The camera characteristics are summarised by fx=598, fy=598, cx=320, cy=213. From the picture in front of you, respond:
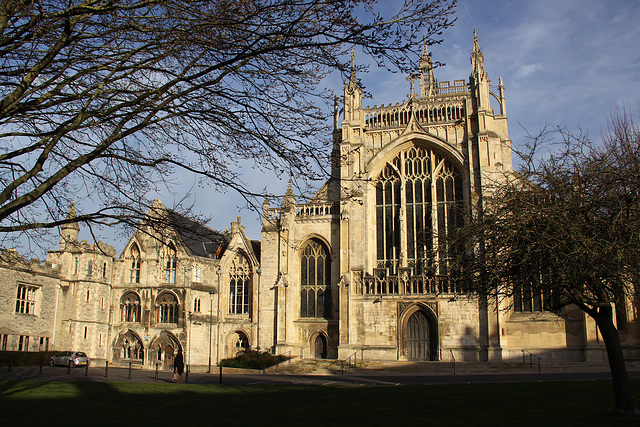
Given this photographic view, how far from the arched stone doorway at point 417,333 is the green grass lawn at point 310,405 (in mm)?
13294

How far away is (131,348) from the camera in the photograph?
133 ft

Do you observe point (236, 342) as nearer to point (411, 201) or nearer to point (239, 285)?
point (239, 285)

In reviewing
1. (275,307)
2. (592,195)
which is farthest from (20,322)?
(592,195)

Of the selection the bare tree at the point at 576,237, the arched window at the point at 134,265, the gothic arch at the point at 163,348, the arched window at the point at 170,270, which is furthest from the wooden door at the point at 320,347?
the bare tree at the point at 576,237

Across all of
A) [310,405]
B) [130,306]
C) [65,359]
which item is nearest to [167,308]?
[130,306]

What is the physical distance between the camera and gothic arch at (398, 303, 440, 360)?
3222 centimetres

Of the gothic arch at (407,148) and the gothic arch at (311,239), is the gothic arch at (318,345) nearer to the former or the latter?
the gothic arch at (311,239)

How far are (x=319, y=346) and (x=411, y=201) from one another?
10111 mm

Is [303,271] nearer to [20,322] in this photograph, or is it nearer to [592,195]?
[20,322]

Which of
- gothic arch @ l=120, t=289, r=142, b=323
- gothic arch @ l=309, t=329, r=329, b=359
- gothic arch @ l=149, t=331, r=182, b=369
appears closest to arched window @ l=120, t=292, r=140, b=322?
gothic arch @ l=120, t=289, r=142, b=323

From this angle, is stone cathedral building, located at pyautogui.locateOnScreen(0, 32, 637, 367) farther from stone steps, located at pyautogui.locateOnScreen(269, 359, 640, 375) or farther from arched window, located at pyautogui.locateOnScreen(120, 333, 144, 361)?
stone steps, located at pyautogui.locateOnScreen(269, 359, 640, 375)

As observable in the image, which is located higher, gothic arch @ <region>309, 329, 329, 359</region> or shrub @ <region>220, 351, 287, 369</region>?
gothic arch @ <region>309, 329, 329, 359</region>

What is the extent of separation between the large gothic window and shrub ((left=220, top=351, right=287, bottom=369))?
26.5 feet

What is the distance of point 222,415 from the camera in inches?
Answer: 489
